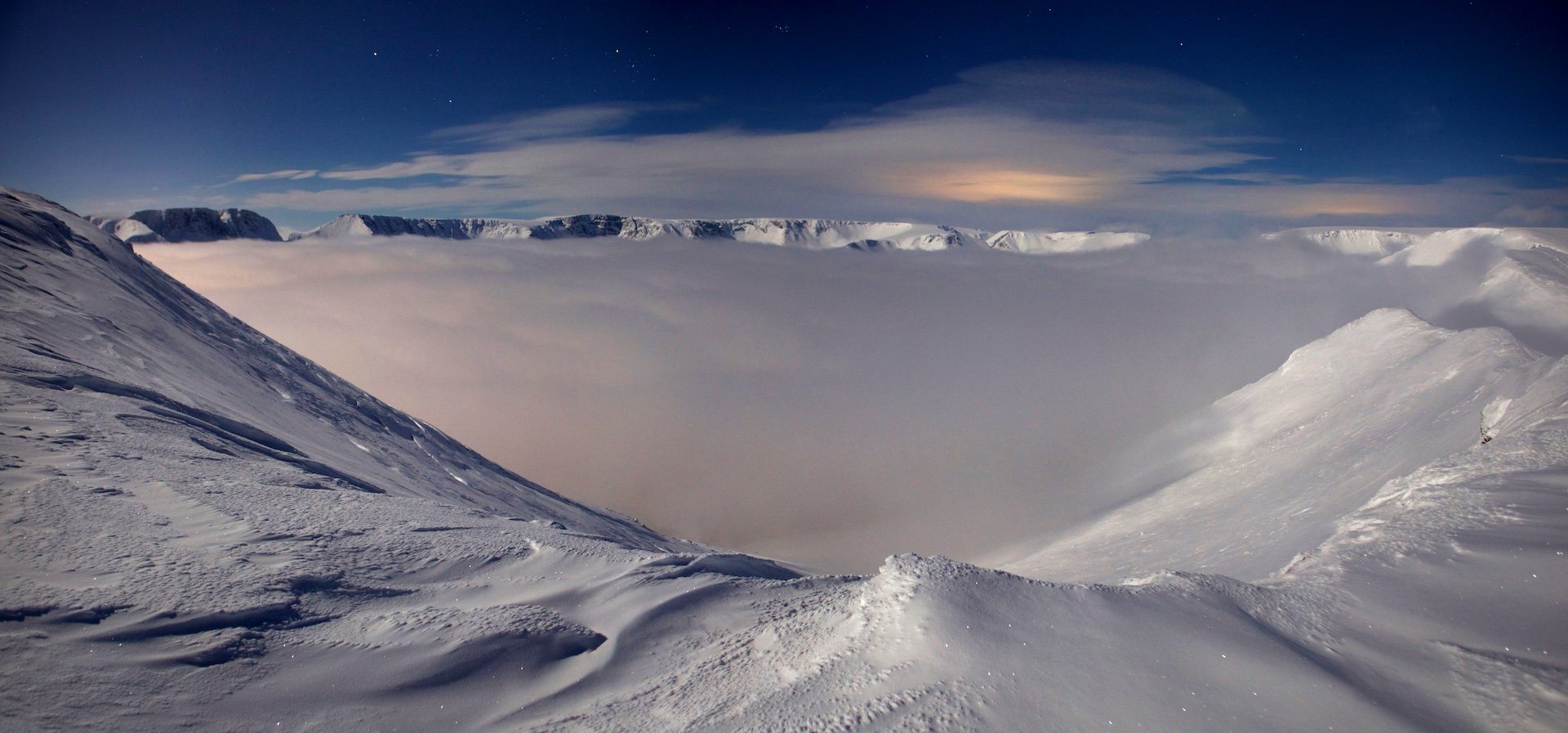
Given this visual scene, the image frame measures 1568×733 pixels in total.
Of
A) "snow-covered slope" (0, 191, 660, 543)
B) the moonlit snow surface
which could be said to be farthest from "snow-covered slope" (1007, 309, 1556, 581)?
"snow-covered slope" (0, 191, 660, 543)

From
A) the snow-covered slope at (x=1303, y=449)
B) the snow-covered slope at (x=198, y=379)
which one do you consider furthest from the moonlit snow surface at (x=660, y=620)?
the snow-covered slope at (x=1303, y=449)

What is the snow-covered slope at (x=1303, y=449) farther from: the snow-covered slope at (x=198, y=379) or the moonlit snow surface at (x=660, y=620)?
the snow-covered slope at (x=198, y=379)

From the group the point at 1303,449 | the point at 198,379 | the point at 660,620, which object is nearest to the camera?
the point at 660,620

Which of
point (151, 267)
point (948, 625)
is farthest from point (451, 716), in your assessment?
point (151, 267)

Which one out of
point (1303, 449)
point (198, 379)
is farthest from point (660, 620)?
point (1303, 449)

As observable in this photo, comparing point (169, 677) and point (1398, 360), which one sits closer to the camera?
point (169, 677)

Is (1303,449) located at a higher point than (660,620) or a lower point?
lower

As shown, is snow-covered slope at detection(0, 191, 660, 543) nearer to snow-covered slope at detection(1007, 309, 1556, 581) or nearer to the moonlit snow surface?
the moonlit snow surface

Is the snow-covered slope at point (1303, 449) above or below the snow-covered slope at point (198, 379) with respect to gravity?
below

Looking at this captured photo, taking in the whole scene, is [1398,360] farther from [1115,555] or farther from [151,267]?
[151,267]

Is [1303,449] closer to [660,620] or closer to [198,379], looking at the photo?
[660,620]

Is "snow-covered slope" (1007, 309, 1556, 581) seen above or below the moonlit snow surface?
below
